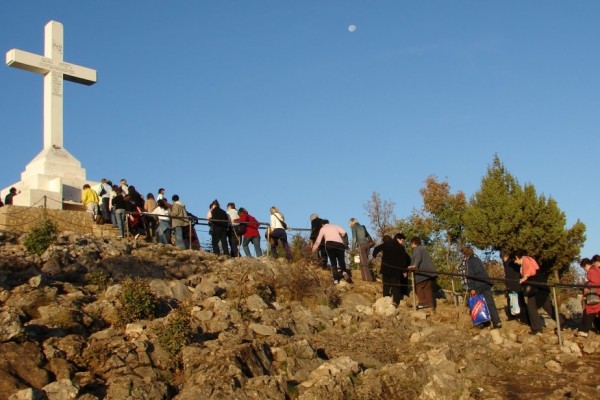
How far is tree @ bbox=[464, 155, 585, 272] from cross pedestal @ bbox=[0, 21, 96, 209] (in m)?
15.2

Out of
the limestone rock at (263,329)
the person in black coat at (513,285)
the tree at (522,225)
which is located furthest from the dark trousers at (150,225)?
the tree at (522,225)

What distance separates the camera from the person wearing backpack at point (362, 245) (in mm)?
17094

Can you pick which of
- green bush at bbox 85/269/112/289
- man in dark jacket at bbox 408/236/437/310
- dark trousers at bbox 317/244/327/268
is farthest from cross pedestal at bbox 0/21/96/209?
man in dark jacket at bbox 408/236/437/310

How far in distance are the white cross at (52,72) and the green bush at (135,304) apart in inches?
453

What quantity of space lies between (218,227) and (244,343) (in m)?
8.08

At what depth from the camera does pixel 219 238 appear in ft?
60.5

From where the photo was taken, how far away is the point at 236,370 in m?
9.46

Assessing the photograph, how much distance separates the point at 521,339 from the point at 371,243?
5494 mm

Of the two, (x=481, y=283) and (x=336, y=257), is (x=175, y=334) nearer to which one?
(x=481, y=283)

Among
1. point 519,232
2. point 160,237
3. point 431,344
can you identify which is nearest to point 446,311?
point 431,344

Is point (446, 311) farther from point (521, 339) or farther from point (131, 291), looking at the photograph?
point (131, 291)

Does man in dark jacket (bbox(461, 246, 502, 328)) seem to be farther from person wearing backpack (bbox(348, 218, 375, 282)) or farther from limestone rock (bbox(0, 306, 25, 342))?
limestone rock (bbox(0, 306, 25, 342))

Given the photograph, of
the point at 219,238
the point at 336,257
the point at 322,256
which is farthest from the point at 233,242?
the point at 336,257

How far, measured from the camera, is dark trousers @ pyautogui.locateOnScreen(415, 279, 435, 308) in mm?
14570
